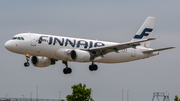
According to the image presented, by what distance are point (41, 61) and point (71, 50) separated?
7208 mm

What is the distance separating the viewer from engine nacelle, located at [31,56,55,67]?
8125cm

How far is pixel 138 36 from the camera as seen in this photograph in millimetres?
88562

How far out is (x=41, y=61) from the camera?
8119 centimetres

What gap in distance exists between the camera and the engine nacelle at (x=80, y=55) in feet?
249

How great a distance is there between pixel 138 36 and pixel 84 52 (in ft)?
50.3

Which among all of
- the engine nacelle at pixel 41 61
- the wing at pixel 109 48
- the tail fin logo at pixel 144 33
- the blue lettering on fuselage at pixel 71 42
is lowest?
the engine nacelle at pixel 41 61

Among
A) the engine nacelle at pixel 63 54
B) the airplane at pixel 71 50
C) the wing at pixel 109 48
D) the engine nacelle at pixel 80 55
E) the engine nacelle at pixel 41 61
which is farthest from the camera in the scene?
the engine nacelle at pixel 41 61

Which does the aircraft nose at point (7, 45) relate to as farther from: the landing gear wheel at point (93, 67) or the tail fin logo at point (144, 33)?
the tail fin logo at point (144, 33)

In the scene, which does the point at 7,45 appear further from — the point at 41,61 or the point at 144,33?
the point at 144,33

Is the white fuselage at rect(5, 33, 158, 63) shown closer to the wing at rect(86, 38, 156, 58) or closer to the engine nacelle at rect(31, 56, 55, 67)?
the wing at rect(86, 38, 156, 58)

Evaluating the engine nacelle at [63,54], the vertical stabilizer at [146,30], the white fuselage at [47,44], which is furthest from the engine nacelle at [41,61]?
the vertical stabilizer at [146,30]

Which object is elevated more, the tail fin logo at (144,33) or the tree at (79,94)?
the tail fin logo at (144,33)

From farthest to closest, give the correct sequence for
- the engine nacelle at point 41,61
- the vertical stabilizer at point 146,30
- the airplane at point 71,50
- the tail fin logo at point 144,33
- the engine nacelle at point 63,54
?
the vertical stabilizer at point 146,30 → the tail fin logo at point 144,33 → the engine nacelle at point 41,61 → the engine nacelle at point 63,54 → the airplane at point 71,50

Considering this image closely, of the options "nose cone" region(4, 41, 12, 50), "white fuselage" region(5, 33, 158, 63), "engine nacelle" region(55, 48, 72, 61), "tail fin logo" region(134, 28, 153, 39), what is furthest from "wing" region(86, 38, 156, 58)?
"nose cone" region(4, 41, 12, 50)
